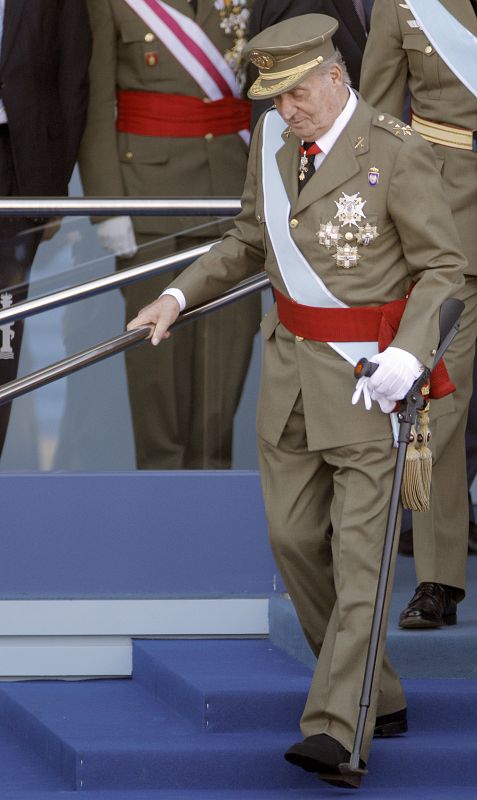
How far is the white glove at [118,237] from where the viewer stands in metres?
4.90

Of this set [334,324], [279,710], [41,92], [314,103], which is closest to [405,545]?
[279,710]

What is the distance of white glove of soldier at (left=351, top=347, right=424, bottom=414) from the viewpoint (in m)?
3.49

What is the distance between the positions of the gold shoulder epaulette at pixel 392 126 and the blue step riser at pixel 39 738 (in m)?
1.47

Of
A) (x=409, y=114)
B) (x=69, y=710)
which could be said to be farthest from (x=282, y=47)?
(x=69, y=710)

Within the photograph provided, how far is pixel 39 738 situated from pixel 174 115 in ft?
6.56

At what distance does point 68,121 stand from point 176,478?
1128 mm

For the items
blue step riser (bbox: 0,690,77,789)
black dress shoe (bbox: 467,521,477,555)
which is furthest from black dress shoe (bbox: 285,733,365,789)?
black dress shoe (bbox: 467,521,477,555)

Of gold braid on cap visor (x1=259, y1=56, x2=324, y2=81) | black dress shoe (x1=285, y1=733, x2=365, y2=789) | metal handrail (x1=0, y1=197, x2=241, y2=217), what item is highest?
gold braid on cap visor (x1=259, y1=56, x2=324, y2=81)

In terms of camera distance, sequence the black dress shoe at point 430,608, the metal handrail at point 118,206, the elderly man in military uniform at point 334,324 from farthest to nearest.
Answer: the metal handrail at point 118,206 → the black dress shoe at point 430,608 → the elderly man in military uniform at point 334,324

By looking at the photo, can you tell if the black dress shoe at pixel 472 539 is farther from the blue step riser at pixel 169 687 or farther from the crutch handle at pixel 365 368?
the crutch handle at pixel 365 368

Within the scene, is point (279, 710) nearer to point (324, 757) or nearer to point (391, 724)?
point (391, 724)

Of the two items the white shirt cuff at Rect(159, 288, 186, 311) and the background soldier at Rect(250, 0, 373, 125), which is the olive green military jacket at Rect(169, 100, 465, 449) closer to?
the white shirt cuff at Rect(159, 288, 186, 311)

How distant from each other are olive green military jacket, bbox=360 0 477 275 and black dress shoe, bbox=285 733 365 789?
1.28 meters

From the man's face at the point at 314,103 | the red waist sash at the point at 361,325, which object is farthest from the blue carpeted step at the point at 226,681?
the man's face at the point at 314,103
